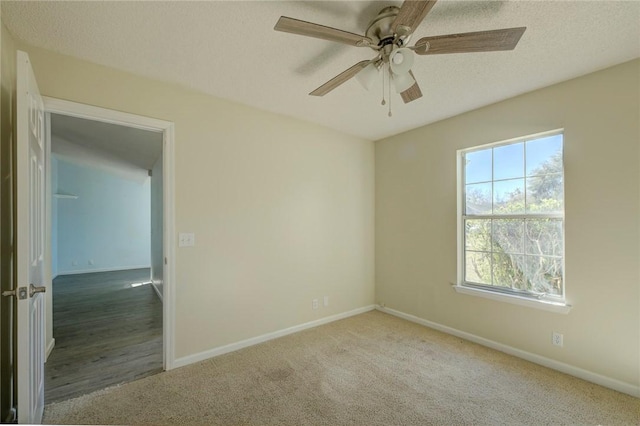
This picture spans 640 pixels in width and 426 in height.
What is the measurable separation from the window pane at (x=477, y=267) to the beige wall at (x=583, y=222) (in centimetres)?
18

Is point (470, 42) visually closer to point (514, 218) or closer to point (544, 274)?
point (514, 218)

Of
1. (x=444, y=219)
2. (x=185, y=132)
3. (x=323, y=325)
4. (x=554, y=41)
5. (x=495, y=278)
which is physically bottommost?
(x=323, y=325)

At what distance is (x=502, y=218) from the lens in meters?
2.82

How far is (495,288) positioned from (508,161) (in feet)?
4.40

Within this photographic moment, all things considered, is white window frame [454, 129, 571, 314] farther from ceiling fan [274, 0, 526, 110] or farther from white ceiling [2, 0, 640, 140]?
ceiling fan [274, 0, 526, 110]

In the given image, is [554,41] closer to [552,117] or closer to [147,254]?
[552,117]

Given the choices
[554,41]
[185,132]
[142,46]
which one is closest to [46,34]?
[142,46]

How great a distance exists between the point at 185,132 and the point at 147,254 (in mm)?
7016

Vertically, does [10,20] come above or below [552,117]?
above

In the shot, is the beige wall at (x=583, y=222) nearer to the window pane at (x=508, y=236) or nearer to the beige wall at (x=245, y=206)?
the window pane at (x=508, y=236)

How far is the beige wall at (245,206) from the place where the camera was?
236cm

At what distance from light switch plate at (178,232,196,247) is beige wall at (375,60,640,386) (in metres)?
2.74

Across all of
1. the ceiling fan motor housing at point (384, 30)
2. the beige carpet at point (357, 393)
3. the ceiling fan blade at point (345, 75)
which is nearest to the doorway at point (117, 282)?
the beige carpet at point (357, 393)

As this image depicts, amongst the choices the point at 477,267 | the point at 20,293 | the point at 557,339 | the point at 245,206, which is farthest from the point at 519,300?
the point at 20,293
